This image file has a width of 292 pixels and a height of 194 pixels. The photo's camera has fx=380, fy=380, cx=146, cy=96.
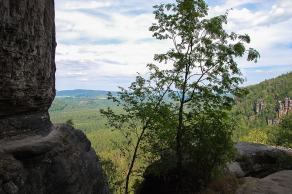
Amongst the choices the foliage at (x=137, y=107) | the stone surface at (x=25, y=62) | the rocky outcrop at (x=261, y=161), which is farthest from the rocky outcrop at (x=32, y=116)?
the rocky outcrop at (x=261, y=161)

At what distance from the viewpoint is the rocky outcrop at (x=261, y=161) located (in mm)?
34562

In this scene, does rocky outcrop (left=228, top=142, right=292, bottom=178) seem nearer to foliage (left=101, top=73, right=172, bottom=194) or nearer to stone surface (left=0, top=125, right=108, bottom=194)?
foliage (left=101, top=73, right=172, bottom=194)

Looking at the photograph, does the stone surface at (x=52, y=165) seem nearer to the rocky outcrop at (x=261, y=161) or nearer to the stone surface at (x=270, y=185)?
the stone surface at (x=270, y=185)

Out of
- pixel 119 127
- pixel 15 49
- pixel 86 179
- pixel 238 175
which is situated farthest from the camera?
pixel 238 175

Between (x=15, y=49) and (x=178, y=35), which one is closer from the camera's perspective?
(x=15, y=49)

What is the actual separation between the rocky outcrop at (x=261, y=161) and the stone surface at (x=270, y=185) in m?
5.05

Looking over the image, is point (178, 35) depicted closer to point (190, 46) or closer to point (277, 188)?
point (190, 46)

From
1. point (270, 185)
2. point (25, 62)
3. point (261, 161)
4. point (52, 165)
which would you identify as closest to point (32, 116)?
point (52, 165)

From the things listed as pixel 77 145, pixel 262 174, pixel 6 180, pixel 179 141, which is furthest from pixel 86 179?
pixel 262 174

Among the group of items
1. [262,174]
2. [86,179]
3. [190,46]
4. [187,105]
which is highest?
[190,46]

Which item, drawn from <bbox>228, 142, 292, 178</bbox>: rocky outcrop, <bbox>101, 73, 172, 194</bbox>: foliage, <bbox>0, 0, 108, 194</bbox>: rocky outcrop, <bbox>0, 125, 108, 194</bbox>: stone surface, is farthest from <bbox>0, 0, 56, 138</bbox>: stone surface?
<bbox>228, 142, 292, 178</bbox>: rocky outcrop

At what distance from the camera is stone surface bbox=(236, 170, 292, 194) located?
2551 centimetres

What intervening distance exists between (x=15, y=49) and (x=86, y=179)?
293 inches

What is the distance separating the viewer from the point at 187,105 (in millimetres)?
26375
